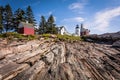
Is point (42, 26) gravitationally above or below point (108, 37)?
above

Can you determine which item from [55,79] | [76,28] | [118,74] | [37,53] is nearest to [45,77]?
[55,79]

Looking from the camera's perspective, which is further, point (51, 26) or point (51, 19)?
point (51, 19)

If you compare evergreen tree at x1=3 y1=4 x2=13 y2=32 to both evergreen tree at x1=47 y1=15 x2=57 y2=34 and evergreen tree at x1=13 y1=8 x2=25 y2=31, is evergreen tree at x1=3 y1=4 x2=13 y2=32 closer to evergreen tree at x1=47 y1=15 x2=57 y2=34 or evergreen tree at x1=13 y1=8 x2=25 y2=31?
evergreen tree at x1=13 y1=8 x2=25 y2=31

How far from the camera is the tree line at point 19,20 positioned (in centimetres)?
6621

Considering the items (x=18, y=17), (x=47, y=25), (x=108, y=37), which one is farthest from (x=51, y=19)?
(x=108, y=37)

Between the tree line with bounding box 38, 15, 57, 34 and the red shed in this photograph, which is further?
the tree line with bounding box 38, 15, 57, 34

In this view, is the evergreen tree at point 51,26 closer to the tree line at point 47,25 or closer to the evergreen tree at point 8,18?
the tree line at point 47,25

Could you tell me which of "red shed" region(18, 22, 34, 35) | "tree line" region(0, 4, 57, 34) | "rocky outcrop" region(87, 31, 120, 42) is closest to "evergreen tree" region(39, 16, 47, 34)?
"tree line" region(0, 4, 57, 34)

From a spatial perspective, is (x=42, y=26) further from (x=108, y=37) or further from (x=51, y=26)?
(x=108, y=37)

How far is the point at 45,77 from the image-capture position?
13.5 meters

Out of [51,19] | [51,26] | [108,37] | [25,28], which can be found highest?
[51,19]

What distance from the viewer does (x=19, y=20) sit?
65625 millimetres

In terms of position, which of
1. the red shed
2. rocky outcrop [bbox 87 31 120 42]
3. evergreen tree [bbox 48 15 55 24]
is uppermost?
evergreen tree [bbox 48 15 55 24]

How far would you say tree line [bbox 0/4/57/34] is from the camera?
217ft
